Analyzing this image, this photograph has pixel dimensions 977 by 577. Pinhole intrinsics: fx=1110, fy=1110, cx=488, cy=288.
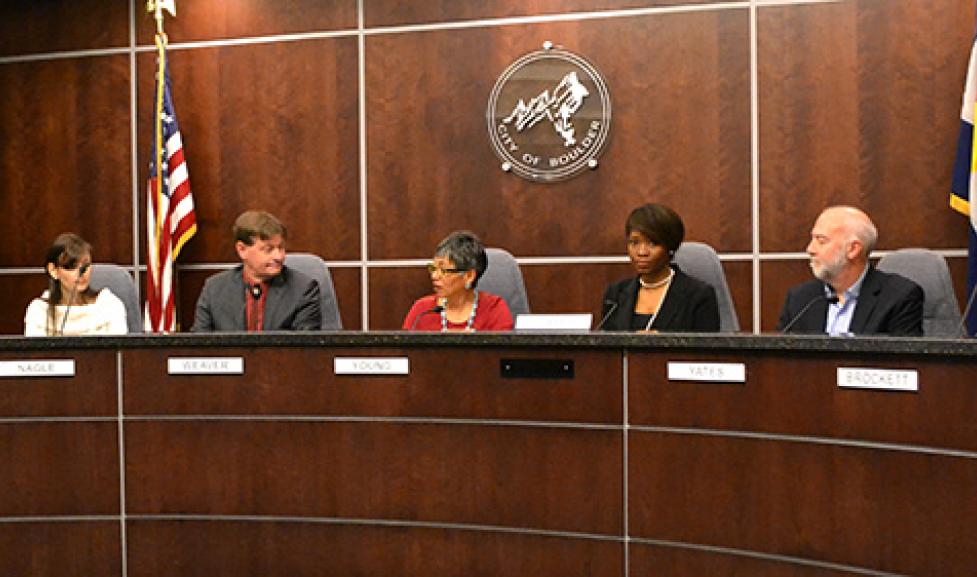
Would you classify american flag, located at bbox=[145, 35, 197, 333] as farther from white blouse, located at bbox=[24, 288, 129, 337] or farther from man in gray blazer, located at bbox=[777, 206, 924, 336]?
man in gray blazer, located at bbox=[777, 206, 924, 336]

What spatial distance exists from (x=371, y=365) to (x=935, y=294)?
5.72 ft

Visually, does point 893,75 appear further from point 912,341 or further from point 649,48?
point 912,341

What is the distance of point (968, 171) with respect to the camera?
4.26 m

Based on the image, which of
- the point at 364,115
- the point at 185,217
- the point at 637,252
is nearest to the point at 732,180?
the point at 637,252

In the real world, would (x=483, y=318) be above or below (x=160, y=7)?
below

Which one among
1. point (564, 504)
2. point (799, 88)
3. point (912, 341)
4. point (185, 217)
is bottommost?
point (564, 504)

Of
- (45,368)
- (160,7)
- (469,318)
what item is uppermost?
(160,7)

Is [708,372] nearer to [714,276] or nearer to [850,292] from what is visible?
[850,292]

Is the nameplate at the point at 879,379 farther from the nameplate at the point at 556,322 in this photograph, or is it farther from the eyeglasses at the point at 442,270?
the eyeglasses at the point at 442,270

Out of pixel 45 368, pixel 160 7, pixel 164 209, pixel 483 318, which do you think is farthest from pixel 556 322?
pixel 160 7

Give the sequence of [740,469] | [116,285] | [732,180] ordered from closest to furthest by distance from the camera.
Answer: [740,469]
[116,285]
[732,180]

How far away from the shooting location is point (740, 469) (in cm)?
271

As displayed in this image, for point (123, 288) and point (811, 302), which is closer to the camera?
point (811, 302)

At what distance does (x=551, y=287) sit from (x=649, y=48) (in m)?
1.16
